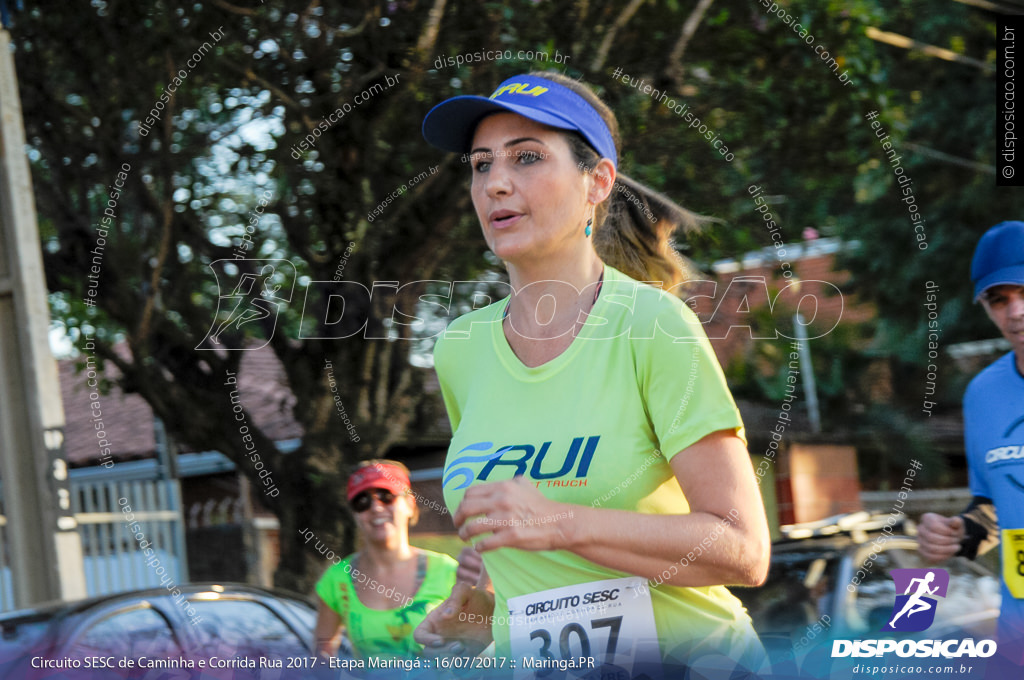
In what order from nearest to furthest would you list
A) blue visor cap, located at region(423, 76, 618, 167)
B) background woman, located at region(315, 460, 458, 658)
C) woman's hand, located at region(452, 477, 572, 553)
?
woman's hand, located at region(452, 477, 572, 553), blue visor cap, located at region(423, 76, 618, 167), background woman, located at region(315, 460, 458, 658)

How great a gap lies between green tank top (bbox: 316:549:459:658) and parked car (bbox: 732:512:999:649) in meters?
1.14

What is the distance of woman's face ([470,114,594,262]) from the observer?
1.72m

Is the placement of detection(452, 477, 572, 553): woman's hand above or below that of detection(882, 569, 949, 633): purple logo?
above

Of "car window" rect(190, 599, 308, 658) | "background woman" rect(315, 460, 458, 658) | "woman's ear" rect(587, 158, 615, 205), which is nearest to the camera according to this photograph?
"woman's ear" rect(587, 158, 615, 205)

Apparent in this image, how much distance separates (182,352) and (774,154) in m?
3.09

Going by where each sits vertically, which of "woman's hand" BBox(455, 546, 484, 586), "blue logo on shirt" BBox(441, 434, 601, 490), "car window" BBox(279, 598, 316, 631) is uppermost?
"blue logo on shirt" BBox(441, 434, 601, 490)

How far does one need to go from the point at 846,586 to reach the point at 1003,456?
4.78 feet

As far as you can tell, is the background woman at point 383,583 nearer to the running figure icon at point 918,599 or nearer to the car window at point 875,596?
the running figure icon at point 918,599

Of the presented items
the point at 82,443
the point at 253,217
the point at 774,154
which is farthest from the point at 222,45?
the point at 82,443

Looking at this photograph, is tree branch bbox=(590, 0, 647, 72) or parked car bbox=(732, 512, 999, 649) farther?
tree branch bbox=(590, 0, 647, 72)

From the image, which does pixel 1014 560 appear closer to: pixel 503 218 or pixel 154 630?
pixel 503 218

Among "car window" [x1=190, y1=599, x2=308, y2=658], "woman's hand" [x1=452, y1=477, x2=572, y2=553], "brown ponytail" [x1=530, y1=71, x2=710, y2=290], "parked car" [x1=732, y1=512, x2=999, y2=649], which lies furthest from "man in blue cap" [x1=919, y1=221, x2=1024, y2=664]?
"car window" [x1=190, y1=599, x2=308, y2=658]

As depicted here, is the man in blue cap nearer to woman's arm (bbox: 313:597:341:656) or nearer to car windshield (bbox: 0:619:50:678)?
woman's arm (bbox: 313:597:341:656)

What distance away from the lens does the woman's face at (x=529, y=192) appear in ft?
5.63
